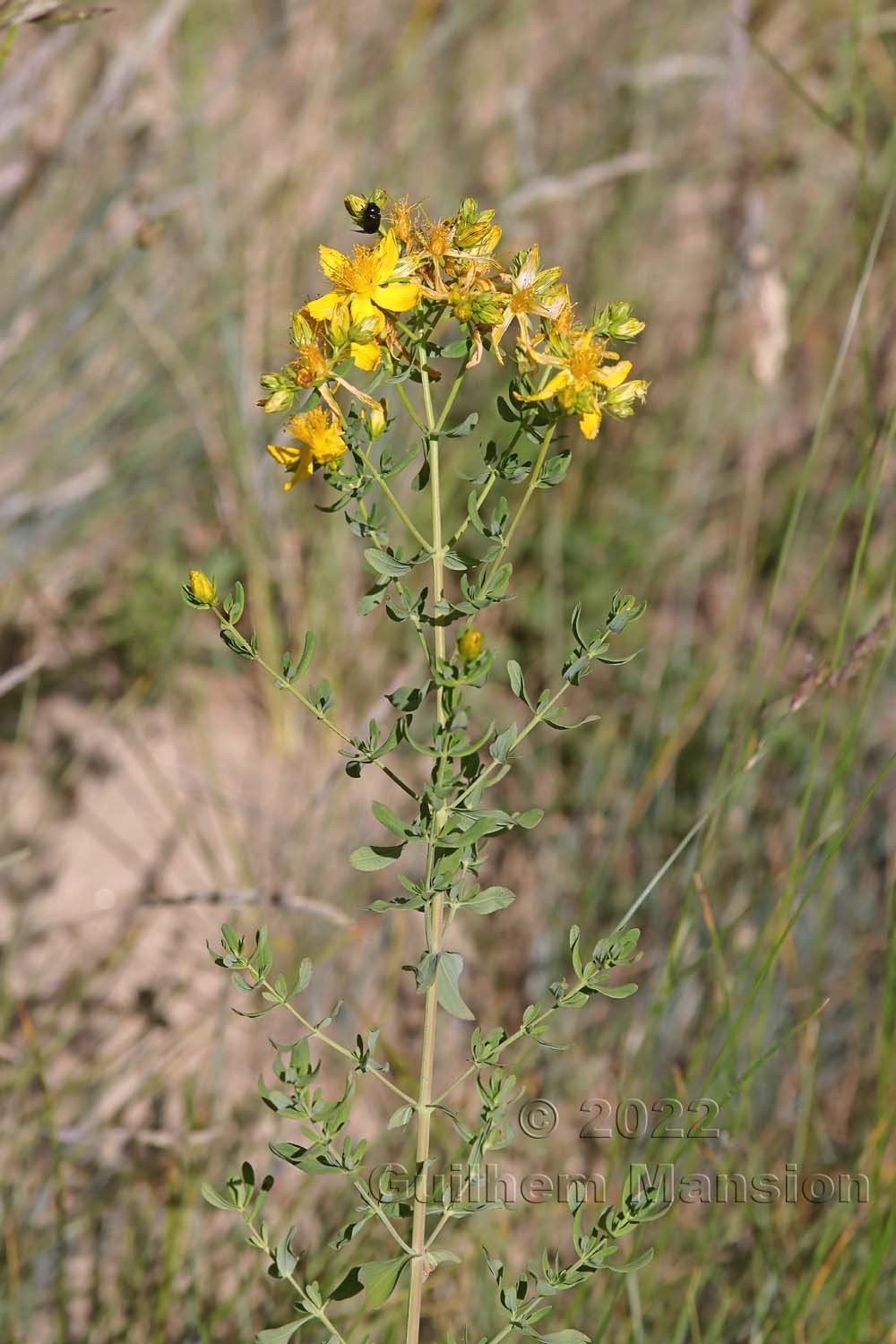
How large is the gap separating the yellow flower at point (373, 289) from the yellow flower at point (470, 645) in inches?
8.6

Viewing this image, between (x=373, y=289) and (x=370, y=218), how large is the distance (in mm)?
93

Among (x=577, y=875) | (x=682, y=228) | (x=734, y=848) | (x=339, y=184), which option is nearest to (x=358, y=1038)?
(x=577, y=875)

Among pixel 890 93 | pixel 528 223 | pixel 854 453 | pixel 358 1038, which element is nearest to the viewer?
pixel 358 1038

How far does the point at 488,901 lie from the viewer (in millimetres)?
856

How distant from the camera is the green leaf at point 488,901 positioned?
2.78 ft

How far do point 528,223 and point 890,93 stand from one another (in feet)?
3.24

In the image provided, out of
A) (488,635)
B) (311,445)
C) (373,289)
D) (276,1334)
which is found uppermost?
(488,635)

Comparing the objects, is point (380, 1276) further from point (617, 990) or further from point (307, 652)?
point (307, 652)

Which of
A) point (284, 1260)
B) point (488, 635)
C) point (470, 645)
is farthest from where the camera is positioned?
point (488, 635)

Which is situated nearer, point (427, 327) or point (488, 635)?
point (427, 327)

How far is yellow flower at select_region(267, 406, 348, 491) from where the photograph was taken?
78cm

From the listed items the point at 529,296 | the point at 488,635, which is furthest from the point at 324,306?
the point at 488,635

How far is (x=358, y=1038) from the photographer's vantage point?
86 cm

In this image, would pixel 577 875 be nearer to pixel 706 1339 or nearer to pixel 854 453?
pixel 706 1339
